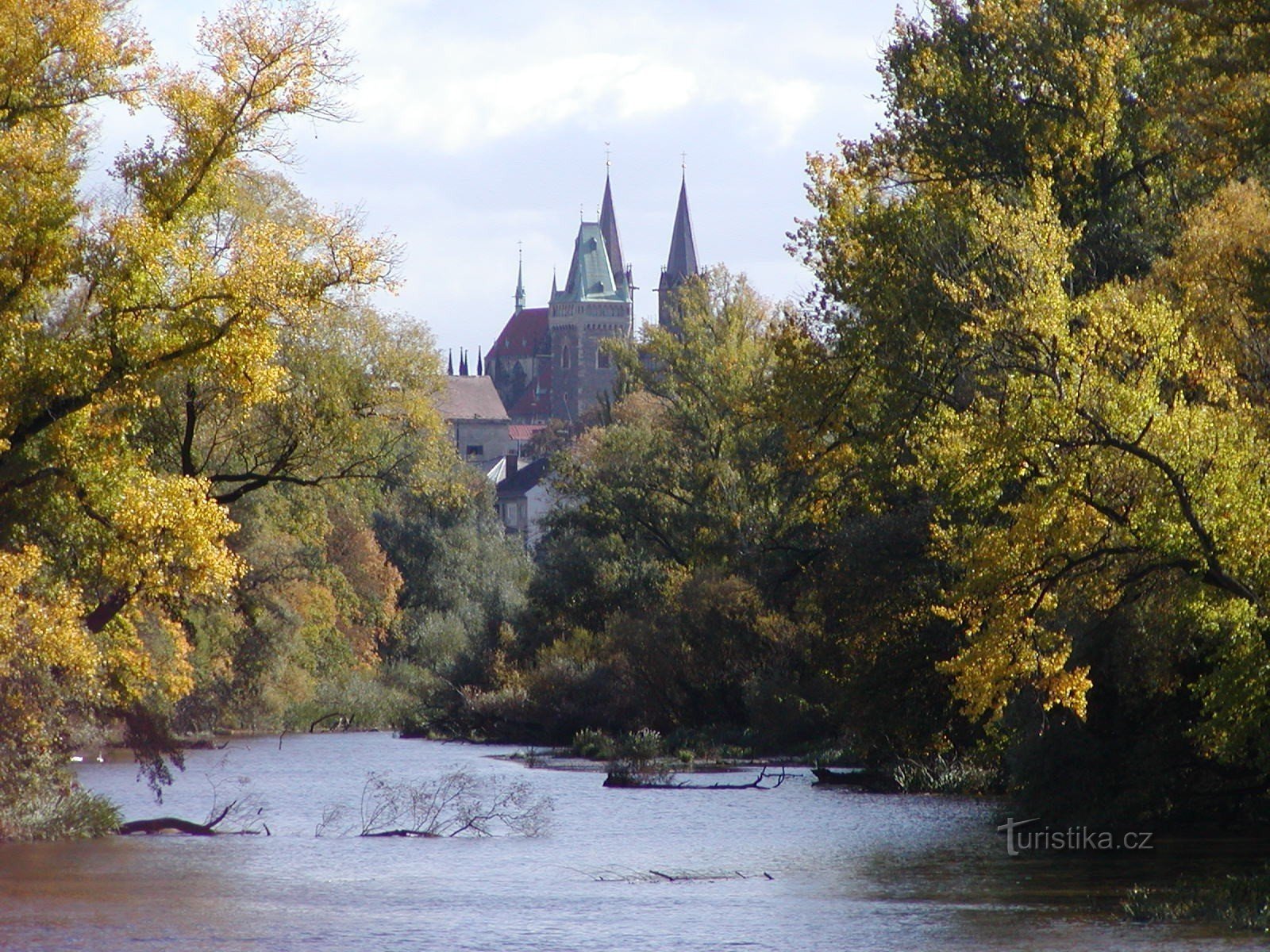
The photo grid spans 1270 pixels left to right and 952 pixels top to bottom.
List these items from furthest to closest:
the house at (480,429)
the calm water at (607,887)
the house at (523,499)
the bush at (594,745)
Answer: the house at (480,429)
the house at (523,499)
the bush at (594,745)
the calm water at (607,887)

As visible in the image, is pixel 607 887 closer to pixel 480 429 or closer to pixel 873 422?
pixel 873 422

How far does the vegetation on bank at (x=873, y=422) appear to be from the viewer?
68.8 ft

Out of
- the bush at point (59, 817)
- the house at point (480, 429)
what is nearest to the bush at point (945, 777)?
the bush at point (59, 817)

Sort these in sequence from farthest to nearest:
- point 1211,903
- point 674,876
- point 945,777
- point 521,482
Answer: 1. point 521,482
2. point 945,777
3. point 674,876
4. point 1211,903

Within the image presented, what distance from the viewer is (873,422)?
118ft

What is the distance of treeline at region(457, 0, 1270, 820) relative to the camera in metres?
20.6

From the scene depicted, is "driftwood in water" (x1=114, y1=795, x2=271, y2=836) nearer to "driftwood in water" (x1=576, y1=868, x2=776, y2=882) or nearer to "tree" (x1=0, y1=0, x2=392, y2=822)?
"tree" (x1=0, y1=0, x2=392, y2=822)

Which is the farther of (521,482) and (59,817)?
(521,482)

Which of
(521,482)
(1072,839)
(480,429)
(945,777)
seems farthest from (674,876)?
(480,429)

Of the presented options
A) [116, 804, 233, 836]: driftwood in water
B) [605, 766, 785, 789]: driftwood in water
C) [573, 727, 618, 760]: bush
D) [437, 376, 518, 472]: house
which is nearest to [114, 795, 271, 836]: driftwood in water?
[116, 804, 233, 836]: driftwood in water

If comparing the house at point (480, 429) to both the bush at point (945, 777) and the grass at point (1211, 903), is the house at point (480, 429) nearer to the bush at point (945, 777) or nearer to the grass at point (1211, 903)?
the bush at point (945, 777)

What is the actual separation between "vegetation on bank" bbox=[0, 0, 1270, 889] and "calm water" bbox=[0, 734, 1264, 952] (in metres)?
2.12

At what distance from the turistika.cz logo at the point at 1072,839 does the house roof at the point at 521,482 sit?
5401 inches

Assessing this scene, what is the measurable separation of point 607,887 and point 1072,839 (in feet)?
25.9
